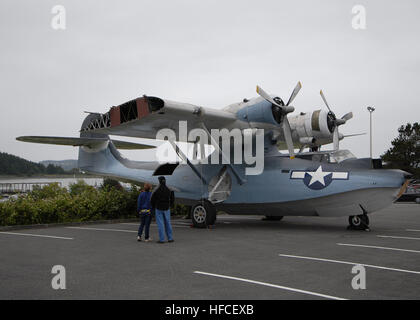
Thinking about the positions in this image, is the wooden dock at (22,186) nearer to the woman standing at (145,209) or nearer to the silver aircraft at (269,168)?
the silver aircraft at (269,168)

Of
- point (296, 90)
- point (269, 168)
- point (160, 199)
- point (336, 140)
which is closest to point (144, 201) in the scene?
point (160, 199)

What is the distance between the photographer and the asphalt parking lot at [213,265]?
4.72m

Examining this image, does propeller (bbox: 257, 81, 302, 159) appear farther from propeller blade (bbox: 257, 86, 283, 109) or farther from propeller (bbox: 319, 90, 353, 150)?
propeller (bbox: 319, 90, 353, 150)

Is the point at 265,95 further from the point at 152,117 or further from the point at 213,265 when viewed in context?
the point at 213,265

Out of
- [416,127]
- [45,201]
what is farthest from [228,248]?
[416,127]

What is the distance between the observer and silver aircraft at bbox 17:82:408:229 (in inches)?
421

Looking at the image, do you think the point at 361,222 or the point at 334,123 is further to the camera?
the point at 334,123

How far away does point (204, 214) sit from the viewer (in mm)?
12172

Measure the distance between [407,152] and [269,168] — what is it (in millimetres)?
44290

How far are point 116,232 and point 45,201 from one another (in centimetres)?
373

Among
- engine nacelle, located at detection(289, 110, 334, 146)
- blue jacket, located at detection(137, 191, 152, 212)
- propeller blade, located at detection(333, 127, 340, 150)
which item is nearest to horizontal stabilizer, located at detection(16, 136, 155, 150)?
blue jacket, located at detection(137, 191, 152, 212)

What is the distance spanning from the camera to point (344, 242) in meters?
8.84

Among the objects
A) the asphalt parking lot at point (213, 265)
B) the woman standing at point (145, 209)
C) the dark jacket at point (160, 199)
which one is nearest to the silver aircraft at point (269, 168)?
the asphalt parking lot at point (213, 265)
